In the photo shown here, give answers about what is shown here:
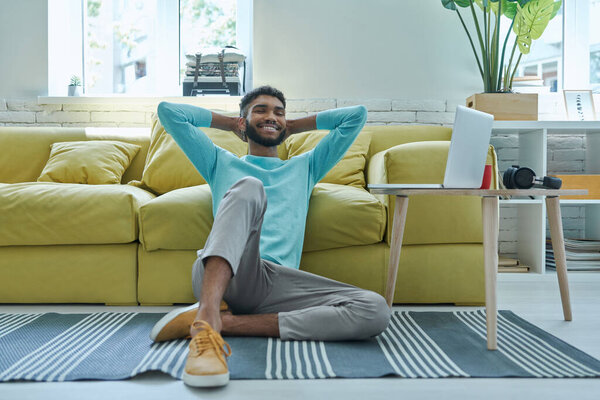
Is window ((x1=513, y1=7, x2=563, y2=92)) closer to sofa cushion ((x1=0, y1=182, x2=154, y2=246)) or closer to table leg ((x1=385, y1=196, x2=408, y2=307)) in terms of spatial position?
table leg ((x1=385, y1=196, x2=408, y2=307))

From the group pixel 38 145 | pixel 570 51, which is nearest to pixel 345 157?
pixel 38 145

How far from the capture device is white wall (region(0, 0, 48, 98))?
3.52 metres

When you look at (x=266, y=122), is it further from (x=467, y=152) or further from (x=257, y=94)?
(x=467, y=152)

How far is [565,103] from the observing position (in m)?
3.40

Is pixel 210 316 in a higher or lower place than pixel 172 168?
lower

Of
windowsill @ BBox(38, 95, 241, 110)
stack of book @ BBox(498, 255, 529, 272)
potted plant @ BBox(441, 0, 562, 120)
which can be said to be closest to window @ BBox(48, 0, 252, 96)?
windowsill @ BBox(38, 95, 241, 110)

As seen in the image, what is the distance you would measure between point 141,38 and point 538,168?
8.91 feet

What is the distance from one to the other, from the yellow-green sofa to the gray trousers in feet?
1.44

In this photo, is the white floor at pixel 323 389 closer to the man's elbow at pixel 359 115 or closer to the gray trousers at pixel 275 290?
the gray trousers at pixel 275 290

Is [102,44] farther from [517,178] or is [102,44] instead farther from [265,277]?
[517,178]

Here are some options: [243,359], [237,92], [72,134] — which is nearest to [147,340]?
[243,359]

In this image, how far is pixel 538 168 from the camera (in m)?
3.10

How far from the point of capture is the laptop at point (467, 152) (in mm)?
1722

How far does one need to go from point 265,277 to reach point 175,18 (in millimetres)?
→ 2650
